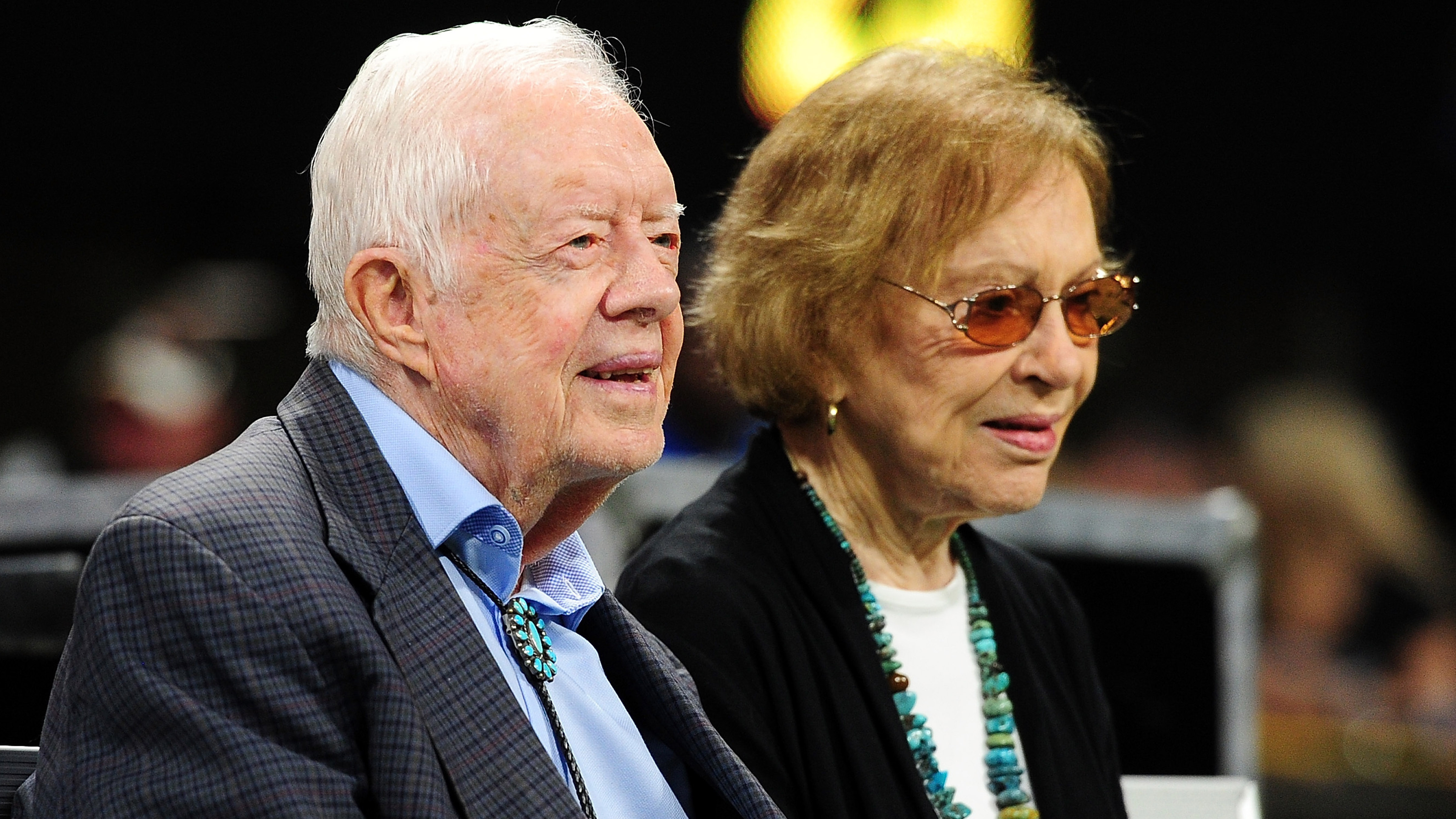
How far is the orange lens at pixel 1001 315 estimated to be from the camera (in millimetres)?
2117

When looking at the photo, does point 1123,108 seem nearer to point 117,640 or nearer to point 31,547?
point 31,547

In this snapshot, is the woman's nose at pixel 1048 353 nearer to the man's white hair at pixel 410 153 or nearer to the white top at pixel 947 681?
the white top at pixel 947 681

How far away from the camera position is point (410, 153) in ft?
4.96

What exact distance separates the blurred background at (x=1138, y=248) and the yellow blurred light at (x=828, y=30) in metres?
0.02

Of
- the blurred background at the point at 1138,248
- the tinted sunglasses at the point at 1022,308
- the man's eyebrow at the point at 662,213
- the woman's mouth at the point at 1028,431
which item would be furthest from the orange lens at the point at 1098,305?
the blurred background at the point at 1138,248

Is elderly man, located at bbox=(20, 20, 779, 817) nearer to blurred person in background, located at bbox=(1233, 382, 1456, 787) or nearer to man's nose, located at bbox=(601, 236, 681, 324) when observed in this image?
man's nose, located at bbox=(601, 236, 681, 324)

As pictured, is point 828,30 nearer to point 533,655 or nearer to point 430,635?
point 533,655

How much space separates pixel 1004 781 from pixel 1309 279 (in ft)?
18.6

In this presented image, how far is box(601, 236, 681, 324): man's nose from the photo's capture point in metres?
1.58

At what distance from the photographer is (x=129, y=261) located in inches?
283

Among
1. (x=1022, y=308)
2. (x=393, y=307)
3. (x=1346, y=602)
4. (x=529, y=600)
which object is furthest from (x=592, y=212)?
(x=1346, y=602)

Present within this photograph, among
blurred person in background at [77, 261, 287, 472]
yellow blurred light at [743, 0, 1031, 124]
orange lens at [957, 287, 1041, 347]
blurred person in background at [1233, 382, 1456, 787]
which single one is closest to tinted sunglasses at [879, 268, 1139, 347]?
orange lens at [957, 287, 1041, 347]

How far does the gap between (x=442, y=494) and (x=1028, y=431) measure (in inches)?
39.4

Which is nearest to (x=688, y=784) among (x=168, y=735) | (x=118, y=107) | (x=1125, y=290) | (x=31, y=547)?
(x=168, y=735)
